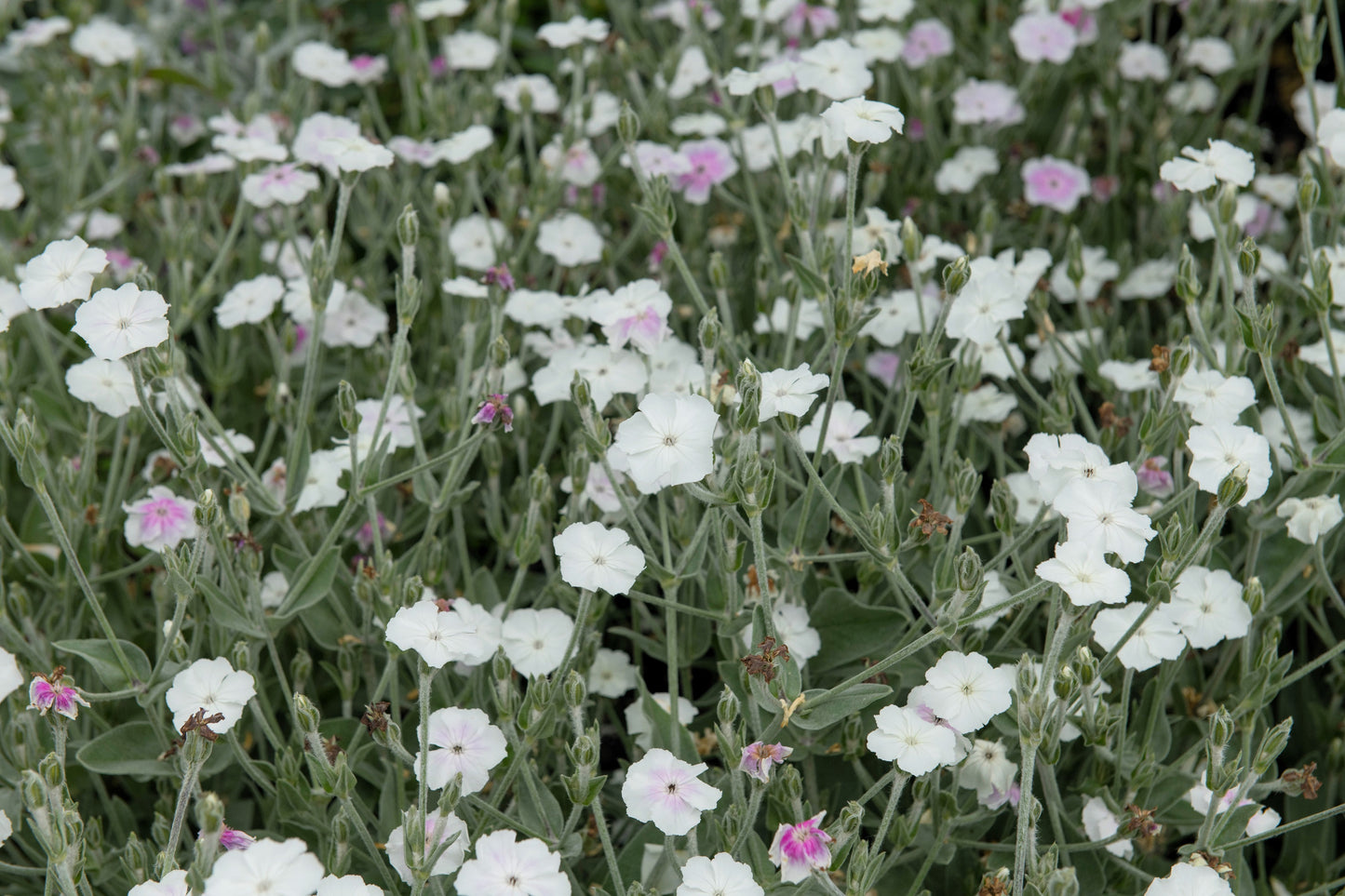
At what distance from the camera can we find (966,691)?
123cm

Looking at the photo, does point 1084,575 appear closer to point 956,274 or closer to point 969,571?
point 969,571

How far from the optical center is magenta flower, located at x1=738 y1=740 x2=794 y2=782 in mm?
1173

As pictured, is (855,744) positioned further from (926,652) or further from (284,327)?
(284,327)

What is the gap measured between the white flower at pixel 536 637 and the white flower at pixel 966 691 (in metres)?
0.40

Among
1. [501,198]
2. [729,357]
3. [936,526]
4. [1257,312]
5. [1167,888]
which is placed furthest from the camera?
[501,198]

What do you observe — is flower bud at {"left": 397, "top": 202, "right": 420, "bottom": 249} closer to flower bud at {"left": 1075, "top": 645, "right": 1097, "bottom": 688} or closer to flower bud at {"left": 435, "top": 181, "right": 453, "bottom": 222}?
flower bud at {"left": 435, "top": 181, "right": 453, "bottom": 222}

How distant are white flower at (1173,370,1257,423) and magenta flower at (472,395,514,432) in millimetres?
723

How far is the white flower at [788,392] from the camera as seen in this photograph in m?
1.26

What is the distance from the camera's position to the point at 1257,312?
1422 mm

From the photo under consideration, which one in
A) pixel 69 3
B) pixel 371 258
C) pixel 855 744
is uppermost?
pixel 69 3

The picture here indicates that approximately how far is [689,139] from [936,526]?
1.21 meters

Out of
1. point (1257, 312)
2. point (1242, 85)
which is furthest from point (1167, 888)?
point (1242, 85)

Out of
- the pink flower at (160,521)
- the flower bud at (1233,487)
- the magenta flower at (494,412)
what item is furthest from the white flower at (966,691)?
the pink flower at (160,521)

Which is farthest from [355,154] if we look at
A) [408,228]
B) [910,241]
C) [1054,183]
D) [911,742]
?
[1054,183]
